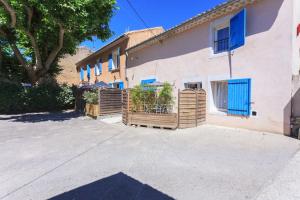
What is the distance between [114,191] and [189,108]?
5907mm

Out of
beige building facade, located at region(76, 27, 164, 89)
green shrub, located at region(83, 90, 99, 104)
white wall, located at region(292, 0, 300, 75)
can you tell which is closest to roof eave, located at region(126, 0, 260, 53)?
white wall, located at region(292, 0, 300, 75)

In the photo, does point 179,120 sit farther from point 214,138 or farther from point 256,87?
point 256,87

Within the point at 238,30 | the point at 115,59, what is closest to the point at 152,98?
the point at 238,30

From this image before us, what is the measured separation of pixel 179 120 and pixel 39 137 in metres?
5.57

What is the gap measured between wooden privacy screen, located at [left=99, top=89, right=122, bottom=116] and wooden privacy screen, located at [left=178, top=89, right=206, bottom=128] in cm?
586

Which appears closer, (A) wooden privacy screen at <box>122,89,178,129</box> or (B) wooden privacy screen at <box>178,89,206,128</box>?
(B) wooden privacy screen at <box>178,89,206,128</box>

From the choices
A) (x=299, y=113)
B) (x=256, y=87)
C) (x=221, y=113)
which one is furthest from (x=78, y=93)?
(x=299, y=113)

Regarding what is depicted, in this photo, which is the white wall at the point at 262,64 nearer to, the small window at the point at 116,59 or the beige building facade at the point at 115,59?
the beige building facade at the point at 115,59

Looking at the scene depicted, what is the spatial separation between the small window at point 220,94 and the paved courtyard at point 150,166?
7.22 feet

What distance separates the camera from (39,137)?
7.47 m

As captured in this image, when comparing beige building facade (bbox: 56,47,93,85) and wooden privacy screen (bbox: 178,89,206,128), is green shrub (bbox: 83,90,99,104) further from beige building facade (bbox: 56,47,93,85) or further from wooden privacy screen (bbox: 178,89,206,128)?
beige building facade (bbox: 56,47,93,85)

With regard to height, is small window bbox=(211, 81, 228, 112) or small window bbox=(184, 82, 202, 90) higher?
small window bbox=(184, 82, 202, 90)

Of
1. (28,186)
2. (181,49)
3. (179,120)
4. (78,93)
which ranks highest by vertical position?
(181,49)

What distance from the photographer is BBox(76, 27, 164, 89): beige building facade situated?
16.3m
